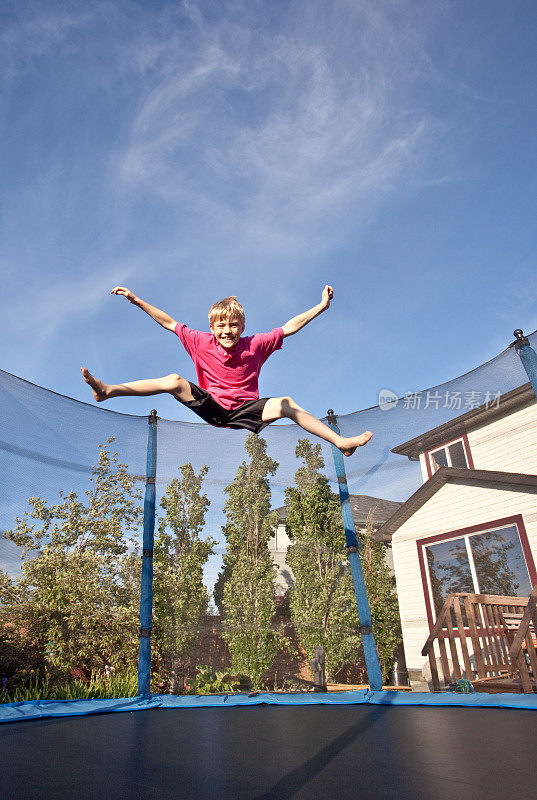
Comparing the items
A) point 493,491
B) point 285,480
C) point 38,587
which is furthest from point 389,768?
point 493,491

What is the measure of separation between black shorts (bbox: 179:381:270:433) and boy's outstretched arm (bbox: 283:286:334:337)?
388 millimetres

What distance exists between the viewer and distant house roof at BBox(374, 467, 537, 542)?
3.80 meters

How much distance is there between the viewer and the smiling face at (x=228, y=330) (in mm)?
2080

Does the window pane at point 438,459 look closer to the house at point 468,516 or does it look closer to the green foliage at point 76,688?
the house at point 468,516

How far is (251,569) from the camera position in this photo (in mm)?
3729

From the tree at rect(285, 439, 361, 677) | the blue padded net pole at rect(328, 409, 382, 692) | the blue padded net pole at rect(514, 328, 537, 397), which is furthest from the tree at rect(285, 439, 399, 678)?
the blue padded net pole at rect(514, 328, 537, 397)

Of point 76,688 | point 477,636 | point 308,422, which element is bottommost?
point 76,688

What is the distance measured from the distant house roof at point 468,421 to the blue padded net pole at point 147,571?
1.67 metres

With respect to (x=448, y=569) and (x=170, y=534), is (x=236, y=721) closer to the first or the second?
(x=170, y=534)

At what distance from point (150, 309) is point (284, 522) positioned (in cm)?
263

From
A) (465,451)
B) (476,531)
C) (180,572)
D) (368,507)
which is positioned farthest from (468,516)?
(180,572)

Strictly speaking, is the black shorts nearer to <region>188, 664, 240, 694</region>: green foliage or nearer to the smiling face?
the smiling face

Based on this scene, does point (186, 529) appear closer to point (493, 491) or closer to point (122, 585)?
point (122, 585)

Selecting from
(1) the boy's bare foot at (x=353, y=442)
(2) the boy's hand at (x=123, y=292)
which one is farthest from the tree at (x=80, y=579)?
(1) the boy's bare foot at (x=353, y=442)
